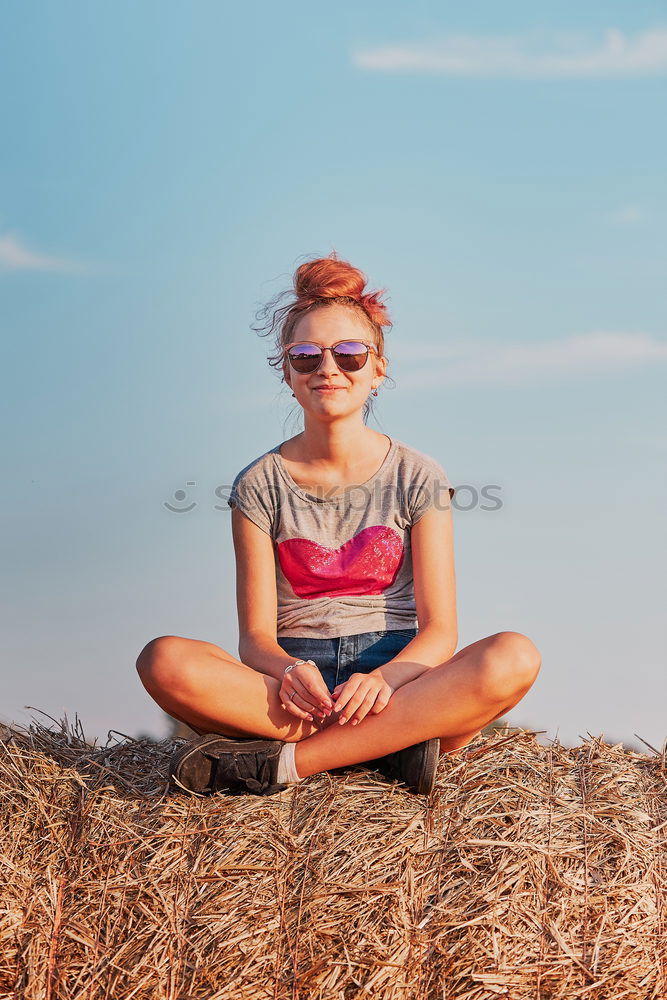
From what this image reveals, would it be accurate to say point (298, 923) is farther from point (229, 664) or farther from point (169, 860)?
point (229, 664)

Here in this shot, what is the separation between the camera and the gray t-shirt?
3.60m

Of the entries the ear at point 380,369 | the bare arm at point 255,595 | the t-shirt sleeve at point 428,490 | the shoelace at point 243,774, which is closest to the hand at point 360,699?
the shoelace at point 243,774

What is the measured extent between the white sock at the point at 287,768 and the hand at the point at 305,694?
108mm

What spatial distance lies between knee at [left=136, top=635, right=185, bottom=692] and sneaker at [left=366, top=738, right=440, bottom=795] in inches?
25.5

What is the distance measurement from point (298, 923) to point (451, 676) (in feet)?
2.62

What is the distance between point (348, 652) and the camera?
3.49 meters

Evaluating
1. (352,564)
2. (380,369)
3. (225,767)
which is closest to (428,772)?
(225,767)

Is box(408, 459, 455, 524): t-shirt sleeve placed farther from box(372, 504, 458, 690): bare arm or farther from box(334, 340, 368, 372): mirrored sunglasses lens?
box(334, 340, 368, 372): mirrored sunglasses lens

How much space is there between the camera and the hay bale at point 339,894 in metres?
2.59

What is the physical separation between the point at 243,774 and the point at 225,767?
0.17ft

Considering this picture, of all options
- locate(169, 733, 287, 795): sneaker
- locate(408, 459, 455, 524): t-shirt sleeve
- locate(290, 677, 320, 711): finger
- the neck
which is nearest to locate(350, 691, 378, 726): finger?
locate(290, 677, 320, 711): finger

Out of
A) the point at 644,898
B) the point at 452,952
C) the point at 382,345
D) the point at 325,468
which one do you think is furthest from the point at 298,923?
the point at 382,345

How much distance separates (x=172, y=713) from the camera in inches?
126

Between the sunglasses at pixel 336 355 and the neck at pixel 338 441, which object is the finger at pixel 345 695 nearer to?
the neck at pixel 338 441
